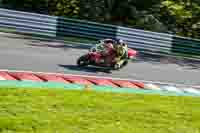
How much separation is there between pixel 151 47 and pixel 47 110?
1699 cm

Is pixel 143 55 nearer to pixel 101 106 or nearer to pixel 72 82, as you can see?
pixel 72 82

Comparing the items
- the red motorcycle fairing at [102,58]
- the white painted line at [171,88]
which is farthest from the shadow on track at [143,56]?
the white painted line at [171,88]

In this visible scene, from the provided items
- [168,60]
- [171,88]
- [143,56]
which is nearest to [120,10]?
[168,60]

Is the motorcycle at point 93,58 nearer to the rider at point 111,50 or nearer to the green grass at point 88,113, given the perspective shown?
the rider at point 111,50

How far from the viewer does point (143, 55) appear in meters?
24.4

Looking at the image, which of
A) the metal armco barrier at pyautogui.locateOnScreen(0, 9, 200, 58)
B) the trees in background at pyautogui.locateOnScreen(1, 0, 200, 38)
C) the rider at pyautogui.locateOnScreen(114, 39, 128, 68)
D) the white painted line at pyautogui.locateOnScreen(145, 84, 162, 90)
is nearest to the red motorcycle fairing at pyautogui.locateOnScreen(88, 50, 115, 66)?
the rider at pyautogui.locateOnScreen(114, 39, 128, 68)

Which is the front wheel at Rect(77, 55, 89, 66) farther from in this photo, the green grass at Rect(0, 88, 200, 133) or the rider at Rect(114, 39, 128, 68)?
the green grass at Rect(0, 88, 200, 133)

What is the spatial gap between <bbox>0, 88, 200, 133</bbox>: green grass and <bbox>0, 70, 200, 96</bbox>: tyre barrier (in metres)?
1.93

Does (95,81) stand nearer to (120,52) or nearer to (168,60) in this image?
(120,52)

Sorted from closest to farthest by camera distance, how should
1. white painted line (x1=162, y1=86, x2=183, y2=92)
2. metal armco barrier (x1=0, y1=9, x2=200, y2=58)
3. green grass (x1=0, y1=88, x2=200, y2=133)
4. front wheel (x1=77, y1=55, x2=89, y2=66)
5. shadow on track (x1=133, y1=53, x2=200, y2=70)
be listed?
green grass (x1=0, y1=88, x2=200, y2=133)
white painted line (x1=162, y1=86, x2=183, y2=92)
front wheel (x1=77, y1=55, x2=89, y2=66)
shadow on track (x1=133, y1=53, x2=200, y2=70)
metal armco barrier (x1=0, y1=9, x2=200, y2=58)

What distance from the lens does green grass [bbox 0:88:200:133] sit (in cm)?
901

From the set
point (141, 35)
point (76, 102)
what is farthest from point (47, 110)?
point (141, 35)

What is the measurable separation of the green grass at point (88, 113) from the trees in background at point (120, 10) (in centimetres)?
A: 1956

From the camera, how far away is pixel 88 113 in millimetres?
10273
